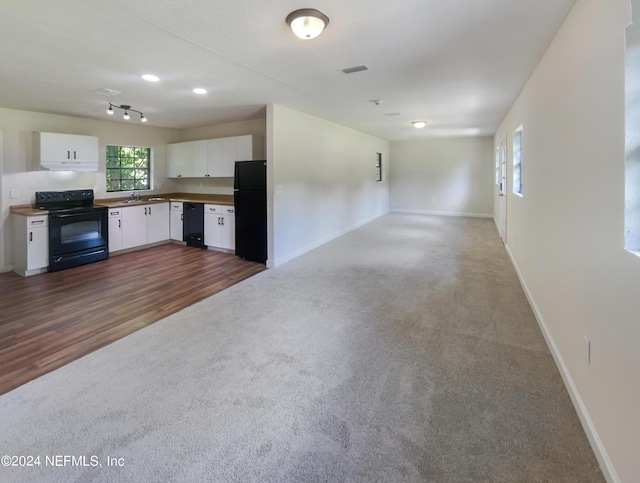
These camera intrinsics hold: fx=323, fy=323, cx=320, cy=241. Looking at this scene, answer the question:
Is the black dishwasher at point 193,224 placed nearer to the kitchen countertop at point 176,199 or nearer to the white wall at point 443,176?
the kitchen countertop at point 176,199

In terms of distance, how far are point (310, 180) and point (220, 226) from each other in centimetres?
187

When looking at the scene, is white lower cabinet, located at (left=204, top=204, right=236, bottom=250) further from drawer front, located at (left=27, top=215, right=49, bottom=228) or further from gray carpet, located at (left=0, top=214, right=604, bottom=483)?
gray carpet, located at (left=0, top=214, right=604, bottom=483)

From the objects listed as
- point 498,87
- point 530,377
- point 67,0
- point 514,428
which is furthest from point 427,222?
point 67,0

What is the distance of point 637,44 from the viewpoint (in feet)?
4.54

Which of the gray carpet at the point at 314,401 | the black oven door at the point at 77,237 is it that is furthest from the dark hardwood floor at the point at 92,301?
the gray carpet at the point at 314,401

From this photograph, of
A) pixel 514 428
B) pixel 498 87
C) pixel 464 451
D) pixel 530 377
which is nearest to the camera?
pixel 464 451

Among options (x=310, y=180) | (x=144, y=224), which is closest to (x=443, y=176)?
(x=310, y=180)

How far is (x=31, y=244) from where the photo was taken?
15.0ft

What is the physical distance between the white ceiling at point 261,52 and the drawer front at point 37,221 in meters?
1.58

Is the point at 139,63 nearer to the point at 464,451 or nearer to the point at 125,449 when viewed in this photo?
the point at 125,449

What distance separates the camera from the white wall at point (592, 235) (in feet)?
4.58

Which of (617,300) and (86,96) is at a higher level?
(86,96)

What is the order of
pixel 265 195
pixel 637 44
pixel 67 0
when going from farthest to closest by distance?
1. pixel 265 195
2. pixel 67 0
3. pixel 637 44

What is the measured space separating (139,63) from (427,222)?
7.80 meters
